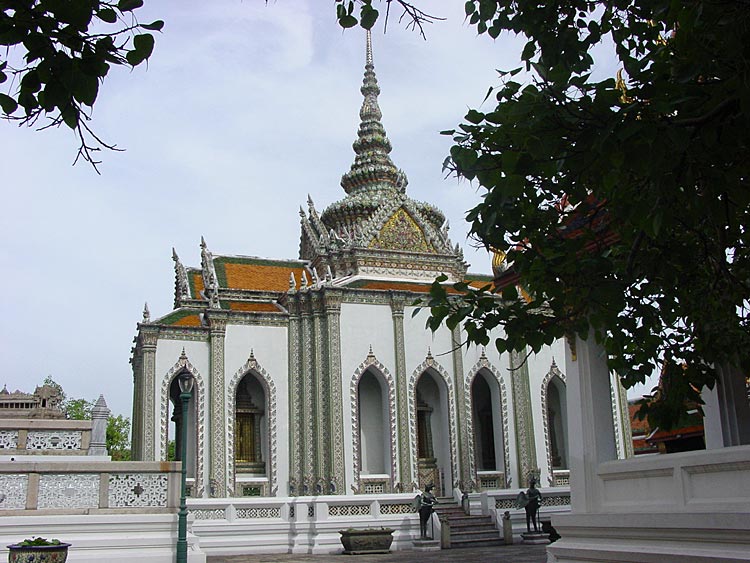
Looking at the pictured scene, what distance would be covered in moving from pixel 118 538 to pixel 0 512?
1442 millimetres

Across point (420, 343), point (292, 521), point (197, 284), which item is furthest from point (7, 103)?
point (197, 284)

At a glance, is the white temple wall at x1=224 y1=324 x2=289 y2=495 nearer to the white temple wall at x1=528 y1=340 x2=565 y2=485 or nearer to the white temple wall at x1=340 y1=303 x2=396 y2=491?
the white temple wall at x1=340 y1=303 x2=396 y2=491

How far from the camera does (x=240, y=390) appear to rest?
21.9 meters

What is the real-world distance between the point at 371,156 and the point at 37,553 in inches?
756

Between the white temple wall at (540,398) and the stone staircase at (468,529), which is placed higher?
the white temple wall at (540,398)

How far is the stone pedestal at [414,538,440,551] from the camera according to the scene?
17.5 m

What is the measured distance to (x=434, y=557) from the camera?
50.6ft

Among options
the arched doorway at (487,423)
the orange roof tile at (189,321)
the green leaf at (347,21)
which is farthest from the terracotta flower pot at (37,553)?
the arched doorway at (487,423)

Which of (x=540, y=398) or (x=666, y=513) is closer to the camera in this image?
(x=666, y=513)

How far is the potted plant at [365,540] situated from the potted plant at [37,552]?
8.33 metres

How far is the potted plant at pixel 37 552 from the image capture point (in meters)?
9.01

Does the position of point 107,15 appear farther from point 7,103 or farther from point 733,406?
point 733,406

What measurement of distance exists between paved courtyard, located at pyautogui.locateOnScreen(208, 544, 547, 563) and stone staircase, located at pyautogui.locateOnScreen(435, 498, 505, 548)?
0.57 metres

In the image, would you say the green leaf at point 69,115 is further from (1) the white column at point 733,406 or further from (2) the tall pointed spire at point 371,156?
(2) the tall pointed spire at point 371,156
